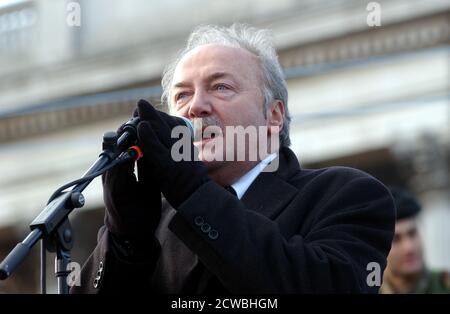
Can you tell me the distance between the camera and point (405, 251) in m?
8.93

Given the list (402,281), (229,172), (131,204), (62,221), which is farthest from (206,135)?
(402,281)

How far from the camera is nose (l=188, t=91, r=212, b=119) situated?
17.7 feet

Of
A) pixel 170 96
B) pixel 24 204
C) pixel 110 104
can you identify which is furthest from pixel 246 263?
pixel 24 204

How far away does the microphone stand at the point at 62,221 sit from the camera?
4.53m

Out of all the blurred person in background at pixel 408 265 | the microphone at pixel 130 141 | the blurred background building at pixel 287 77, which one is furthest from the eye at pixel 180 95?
the blurred background building at pixel 287 77

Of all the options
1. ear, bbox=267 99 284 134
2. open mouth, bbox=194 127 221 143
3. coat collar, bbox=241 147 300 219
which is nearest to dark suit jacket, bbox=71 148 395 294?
coat collar, bbox=241 147 300 219

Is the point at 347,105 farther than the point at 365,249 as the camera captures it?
Yes

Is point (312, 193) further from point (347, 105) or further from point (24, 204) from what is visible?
point (24, 204)

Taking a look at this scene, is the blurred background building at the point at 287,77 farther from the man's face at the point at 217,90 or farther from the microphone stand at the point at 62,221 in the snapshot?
the microphone stand at the point at 62,221

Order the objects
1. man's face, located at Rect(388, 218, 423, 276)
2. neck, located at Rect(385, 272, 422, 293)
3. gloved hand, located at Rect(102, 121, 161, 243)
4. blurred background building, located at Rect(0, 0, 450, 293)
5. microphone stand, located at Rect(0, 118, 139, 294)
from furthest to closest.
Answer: blurred background building, located at Rect(0, 0, 450, 293)
man's face, located at Rect(388, 218, 423, 276)
neck, located at Rect(385, 272, 422, 293)
gloved hand, located at Rect(102, 121, 161, 243)
microphone stand, located at Rect(0, 118, 139, 294)

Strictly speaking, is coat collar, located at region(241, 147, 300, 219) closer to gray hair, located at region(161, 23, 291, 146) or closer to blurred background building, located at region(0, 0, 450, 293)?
gray hair, located at region(161, 23, 291, 146)

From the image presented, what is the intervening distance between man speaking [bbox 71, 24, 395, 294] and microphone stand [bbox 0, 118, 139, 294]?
0.10 meters

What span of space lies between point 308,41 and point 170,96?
14.9m
